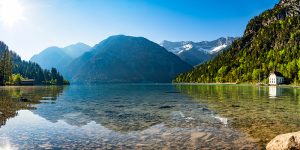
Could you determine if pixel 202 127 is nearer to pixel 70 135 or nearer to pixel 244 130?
pixel 244 130

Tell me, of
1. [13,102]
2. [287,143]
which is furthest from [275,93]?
[287,143]

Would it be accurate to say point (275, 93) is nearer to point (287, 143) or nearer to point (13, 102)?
point (13, 102)

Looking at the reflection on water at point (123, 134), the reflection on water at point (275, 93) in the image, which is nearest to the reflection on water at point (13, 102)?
the reflection on water at point (123, 134)

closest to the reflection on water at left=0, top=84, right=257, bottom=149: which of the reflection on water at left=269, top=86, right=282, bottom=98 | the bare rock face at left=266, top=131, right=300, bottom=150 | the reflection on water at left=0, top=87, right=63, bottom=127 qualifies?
the bare rock face at left=266, top=131, right=300, bottom=150

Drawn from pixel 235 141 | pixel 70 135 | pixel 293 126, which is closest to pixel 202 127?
pixel 235 141

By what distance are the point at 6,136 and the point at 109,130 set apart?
9.48 meters

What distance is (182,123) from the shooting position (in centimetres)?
3647

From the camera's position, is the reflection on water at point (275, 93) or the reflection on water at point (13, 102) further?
the reflection on water at point (275, 93)

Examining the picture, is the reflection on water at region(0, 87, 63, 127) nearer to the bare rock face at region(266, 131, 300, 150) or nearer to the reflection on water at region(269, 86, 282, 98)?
the bare rock face at region(266, 131, 300, 150)

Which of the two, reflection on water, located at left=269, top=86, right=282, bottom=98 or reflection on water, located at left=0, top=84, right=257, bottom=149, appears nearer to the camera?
reflection on water, located at left=0, top=84, right=257, bottom=149

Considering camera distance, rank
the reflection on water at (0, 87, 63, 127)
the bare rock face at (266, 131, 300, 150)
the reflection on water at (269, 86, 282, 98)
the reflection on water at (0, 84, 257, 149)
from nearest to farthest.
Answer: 1. the bare rock face at (266, 131, 300, 150)
2. the reflection on water at (0, 84, 257, 149)
3. the reflection on water at (0, 87, 63, 127)
4. the reflection on water at (269, 86, 282, 98)

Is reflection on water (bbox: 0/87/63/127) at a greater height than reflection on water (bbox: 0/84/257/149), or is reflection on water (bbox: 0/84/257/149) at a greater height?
reflection on water (bbox: 0/87/63/127)

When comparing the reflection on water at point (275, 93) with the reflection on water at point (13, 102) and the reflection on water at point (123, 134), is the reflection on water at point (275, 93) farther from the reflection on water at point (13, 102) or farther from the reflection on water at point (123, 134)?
the reflection on water at point (13, 102)

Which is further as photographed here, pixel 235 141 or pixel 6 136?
pixel 6 136
